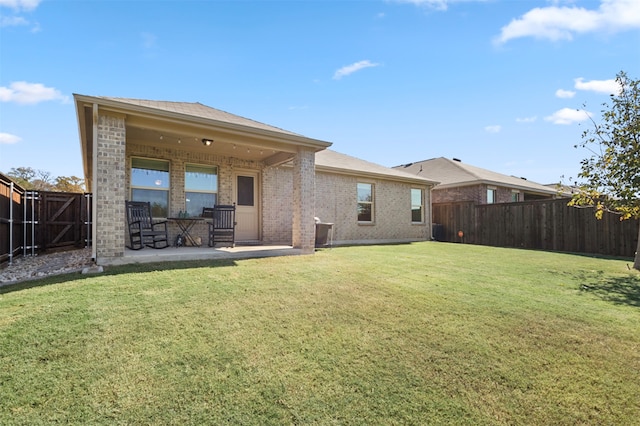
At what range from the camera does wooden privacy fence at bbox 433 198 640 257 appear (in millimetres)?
9234

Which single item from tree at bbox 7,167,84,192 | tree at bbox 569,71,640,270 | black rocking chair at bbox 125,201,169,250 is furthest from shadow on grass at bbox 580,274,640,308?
tree at bbox 7,167,84,192

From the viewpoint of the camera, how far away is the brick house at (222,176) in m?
5.50

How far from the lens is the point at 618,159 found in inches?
277

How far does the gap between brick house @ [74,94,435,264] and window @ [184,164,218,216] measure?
3cm

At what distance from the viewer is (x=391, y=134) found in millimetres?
13680

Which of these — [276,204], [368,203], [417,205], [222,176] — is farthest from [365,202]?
[222,176]

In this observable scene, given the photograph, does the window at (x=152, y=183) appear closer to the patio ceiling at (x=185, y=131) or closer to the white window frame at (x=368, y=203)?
the patio ceiling at (x=185, y=131)

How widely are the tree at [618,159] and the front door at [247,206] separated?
8625 millimetres

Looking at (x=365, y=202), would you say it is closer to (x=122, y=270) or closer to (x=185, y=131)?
(x=185, y=131)

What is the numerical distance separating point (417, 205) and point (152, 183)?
10.8 meters

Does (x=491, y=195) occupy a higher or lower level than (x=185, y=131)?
lower

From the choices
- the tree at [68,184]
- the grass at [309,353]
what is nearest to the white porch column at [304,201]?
the grass at [309,353]

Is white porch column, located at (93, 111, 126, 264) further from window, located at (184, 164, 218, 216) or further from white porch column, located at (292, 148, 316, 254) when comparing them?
white porch column, located at (292, 148, 316, 254)

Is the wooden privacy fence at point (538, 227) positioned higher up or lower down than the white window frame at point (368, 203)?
lower down
